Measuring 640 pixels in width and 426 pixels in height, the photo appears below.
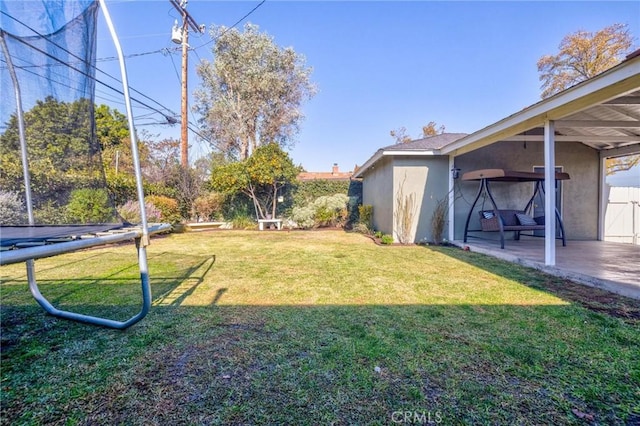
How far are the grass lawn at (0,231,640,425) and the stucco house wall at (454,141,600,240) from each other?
3.96m

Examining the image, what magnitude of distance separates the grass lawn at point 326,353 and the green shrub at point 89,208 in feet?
3.36

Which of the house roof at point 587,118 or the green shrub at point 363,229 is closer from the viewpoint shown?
the house roof at point 587,118

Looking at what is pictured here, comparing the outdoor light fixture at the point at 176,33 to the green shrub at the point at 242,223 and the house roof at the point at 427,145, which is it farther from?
the house roof at the point at 427,145

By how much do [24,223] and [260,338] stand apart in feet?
7.70

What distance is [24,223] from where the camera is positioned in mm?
2662

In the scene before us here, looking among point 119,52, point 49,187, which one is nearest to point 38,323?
point 49,187

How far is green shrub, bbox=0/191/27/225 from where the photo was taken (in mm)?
2590

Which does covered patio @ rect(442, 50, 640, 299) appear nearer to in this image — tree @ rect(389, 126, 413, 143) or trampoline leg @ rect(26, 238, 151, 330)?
trampoline leg @ rect(26, 238, 151, 330)

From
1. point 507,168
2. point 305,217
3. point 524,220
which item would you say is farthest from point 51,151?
point 305,217

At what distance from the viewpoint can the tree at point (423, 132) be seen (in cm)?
2283

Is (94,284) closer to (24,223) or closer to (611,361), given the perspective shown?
(24,223)

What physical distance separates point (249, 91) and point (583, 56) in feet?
56.9

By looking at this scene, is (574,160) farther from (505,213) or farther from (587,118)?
(505,213)

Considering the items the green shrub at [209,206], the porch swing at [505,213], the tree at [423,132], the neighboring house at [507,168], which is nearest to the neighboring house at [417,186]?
the neighboring house at [507,168]
